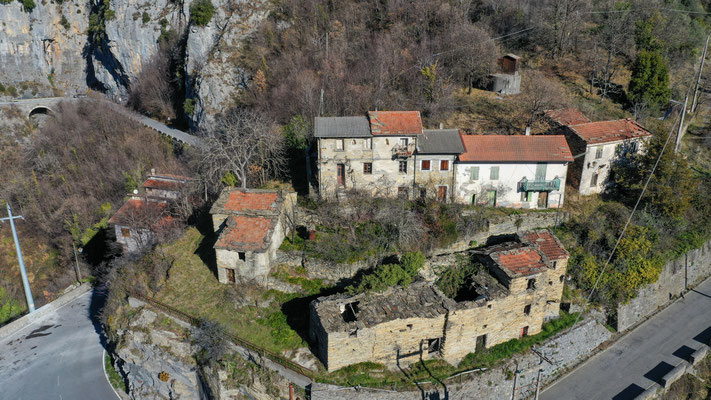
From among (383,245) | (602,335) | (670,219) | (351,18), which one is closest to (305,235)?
(383,245)

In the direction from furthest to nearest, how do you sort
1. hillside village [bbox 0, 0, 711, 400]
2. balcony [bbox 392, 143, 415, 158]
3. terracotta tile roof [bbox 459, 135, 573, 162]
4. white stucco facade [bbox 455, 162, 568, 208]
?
white stucco facade [bbox 455, 162, 568, 208] < terracotta tile roof [bbox 459, 135, 573, 162] < balcony [bbox 392, 143, 415, 158] < hillside village [bbox 0, 0, 711, 400]

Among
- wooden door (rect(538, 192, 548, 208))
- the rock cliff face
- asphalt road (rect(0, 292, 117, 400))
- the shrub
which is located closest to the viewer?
asphalt road (rect(0, 292, 117, 400))

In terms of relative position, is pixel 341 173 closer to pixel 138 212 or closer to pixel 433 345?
pixel 433 345

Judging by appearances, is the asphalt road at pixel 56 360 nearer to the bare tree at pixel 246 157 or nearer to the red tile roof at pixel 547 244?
the bare tree at pixel 246 157

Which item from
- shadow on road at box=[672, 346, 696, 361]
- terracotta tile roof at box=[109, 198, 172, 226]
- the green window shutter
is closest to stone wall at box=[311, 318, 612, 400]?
shadow on road at box=[672, 346, 696, 361]

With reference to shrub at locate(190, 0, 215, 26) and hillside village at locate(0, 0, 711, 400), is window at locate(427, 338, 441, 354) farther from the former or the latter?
shrub at locate(190, 0, 215, 26)

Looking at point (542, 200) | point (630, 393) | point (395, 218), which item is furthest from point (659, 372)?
point (395, 218)

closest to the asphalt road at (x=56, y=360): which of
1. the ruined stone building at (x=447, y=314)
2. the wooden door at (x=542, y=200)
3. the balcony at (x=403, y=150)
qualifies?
the ruined stone building at (x=447, y=314)
